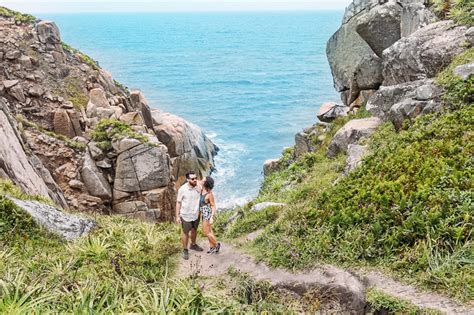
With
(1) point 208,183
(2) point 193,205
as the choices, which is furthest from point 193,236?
(1) point 208,183

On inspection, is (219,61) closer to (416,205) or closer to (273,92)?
(273,92)

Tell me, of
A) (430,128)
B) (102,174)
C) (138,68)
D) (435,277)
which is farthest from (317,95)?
(435,277)

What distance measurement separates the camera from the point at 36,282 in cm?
888

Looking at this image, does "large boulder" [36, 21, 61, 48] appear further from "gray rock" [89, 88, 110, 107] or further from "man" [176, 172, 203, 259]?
"man" [176, 172, 203, 259]

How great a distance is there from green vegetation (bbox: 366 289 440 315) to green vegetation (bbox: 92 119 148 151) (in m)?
20.0

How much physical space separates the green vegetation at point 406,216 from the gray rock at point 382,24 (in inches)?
432

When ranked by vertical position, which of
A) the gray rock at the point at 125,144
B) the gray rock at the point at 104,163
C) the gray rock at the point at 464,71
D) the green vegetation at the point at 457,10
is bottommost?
the gray rock at the point at 104,163

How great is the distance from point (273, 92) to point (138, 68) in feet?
137

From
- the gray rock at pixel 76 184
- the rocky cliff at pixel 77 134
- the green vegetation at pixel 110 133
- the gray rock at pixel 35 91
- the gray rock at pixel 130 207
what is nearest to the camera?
the rocky cliff at pixel 77 134

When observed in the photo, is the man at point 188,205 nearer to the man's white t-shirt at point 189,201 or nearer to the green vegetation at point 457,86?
the man's white t-shirt at point 189,201

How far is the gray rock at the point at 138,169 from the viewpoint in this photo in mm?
26469

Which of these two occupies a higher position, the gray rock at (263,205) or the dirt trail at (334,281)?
the dirt trail at (334,281)

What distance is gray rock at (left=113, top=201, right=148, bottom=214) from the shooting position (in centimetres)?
2644

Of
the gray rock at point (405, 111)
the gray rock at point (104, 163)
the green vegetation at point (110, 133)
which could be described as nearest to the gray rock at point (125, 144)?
the green vegetation at point (110, 133)
